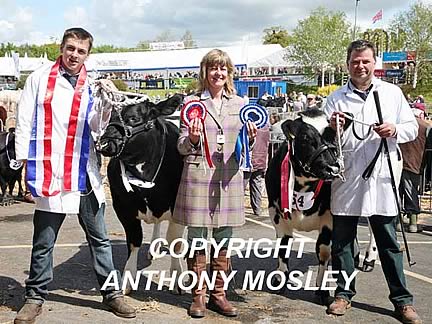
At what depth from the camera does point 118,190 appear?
5.61 m

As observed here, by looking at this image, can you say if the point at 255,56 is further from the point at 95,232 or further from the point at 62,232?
the point at 95,232

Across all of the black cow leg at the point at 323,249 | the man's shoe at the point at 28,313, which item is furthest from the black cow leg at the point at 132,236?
the black cow leg at the point at 323,249

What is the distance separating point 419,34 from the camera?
180ft

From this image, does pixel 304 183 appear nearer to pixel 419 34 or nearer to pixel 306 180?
pixel 306 180

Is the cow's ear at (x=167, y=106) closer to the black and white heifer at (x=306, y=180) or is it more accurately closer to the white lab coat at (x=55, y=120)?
the white lab coat at (x=55, y=120)

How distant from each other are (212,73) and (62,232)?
4.60 m

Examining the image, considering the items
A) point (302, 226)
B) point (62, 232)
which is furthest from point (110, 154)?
point (62, 232)

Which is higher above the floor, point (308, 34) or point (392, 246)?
point (308, 34)

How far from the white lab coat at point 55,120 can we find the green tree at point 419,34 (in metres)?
51.2

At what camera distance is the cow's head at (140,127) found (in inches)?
→ 200

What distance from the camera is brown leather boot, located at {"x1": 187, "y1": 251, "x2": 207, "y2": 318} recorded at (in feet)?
16.1

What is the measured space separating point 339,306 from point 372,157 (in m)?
1.35

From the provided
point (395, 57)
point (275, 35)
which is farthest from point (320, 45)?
point (275, 35)

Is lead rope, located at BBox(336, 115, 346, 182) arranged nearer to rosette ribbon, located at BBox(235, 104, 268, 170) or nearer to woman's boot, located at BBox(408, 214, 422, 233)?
rosette ribbon, located at BBox(235, 104, 268, 170)
